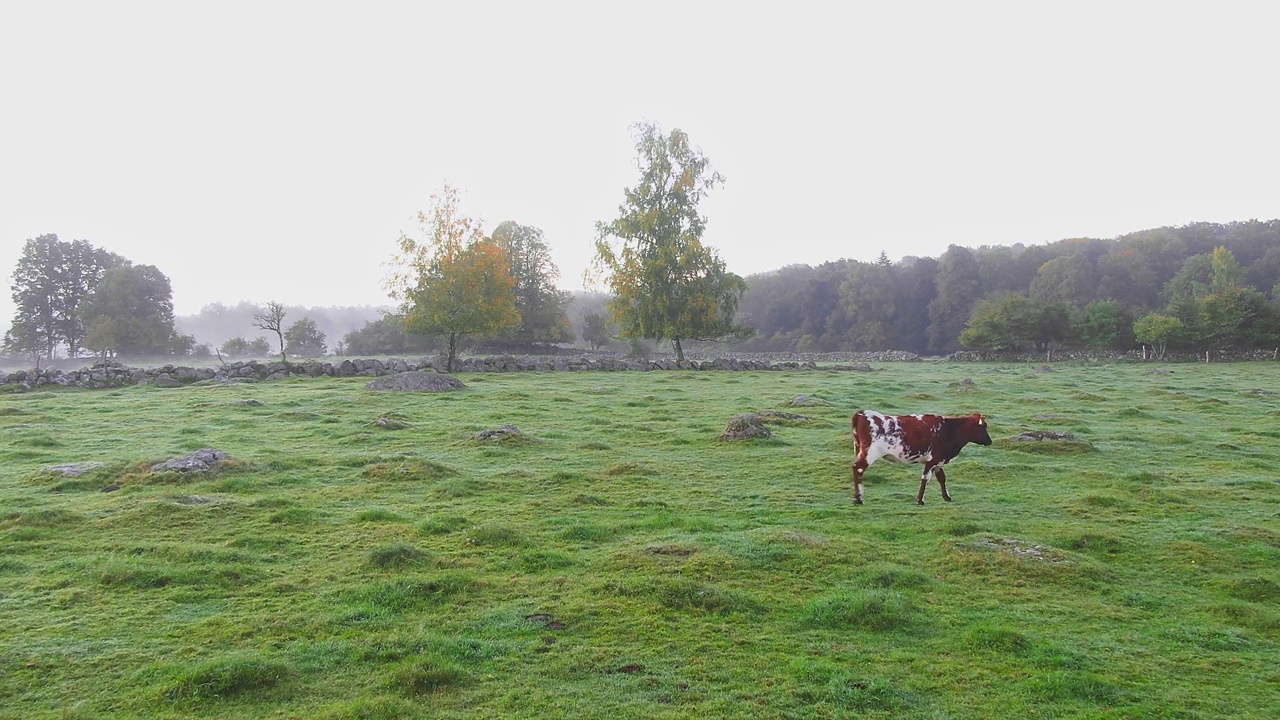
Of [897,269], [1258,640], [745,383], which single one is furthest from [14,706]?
[897,269]

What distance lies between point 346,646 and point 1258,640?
314 inches

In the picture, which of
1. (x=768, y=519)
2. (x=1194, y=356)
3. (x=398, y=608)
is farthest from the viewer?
(x=1194, y=356)

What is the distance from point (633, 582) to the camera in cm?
762

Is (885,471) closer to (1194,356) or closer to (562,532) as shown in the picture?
(562,532)

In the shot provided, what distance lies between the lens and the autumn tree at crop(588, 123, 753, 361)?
52.1m

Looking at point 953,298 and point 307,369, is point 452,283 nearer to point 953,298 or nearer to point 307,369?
point 307,369

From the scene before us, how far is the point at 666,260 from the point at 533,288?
1486 cm

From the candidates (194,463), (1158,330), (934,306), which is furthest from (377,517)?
(934,306)

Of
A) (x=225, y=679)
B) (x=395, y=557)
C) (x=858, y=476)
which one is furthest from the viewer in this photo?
(x=858, y=476)

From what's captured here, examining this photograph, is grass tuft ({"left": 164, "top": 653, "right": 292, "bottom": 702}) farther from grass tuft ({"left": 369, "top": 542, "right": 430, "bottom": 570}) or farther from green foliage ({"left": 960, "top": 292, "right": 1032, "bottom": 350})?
green foliage ({"left": 960, "top": 292, "right": 1032, "bottom": 350})

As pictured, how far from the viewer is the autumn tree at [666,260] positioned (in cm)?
5209

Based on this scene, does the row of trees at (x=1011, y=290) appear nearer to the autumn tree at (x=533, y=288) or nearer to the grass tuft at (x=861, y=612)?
the autumn tree at (x=533, y=288)

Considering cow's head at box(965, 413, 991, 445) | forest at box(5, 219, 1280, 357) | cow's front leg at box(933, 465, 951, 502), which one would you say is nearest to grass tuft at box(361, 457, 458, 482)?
cow's front leg at box(933, 465, 951, 502)

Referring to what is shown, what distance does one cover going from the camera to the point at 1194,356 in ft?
180
